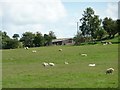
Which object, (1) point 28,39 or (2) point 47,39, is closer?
(1) point 28,39

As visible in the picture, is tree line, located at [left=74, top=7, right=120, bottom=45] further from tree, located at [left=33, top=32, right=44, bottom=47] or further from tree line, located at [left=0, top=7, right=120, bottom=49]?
tree, located at [left=33, top=32, right=44, bottom=47]

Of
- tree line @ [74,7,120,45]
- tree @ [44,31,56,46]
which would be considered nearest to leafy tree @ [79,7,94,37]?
tree line @ [74,7,120,45]

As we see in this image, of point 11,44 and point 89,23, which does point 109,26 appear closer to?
point 89,23

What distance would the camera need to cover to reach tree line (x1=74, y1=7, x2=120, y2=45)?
121312 millimetres

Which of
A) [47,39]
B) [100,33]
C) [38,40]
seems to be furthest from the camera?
[47,39]

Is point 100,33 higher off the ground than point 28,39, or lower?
higher

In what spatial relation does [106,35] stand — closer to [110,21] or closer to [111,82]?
[110,21]

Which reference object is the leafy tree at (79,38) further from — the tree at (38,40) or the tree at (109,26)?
the tree at (38,40)

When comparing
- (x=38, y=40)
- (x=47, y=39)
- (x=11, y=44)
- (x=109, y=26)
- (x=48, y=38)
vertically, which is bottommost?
(x=11, y=44)

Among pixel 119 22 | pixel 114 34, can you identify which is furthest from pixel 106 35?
pixel 119 22

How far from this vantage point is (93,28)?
122 meters

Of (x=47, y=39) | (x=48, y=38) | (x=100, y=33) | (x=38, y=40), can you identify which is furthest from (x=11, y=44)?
(x=48, y=38)

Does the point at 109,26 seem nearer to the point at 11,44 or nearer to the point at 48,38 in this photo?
the point at 11,44

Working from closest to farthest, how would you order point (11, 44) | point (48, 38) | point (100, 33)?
point (11, 44) < point (100, 33) < point (48, 38)
